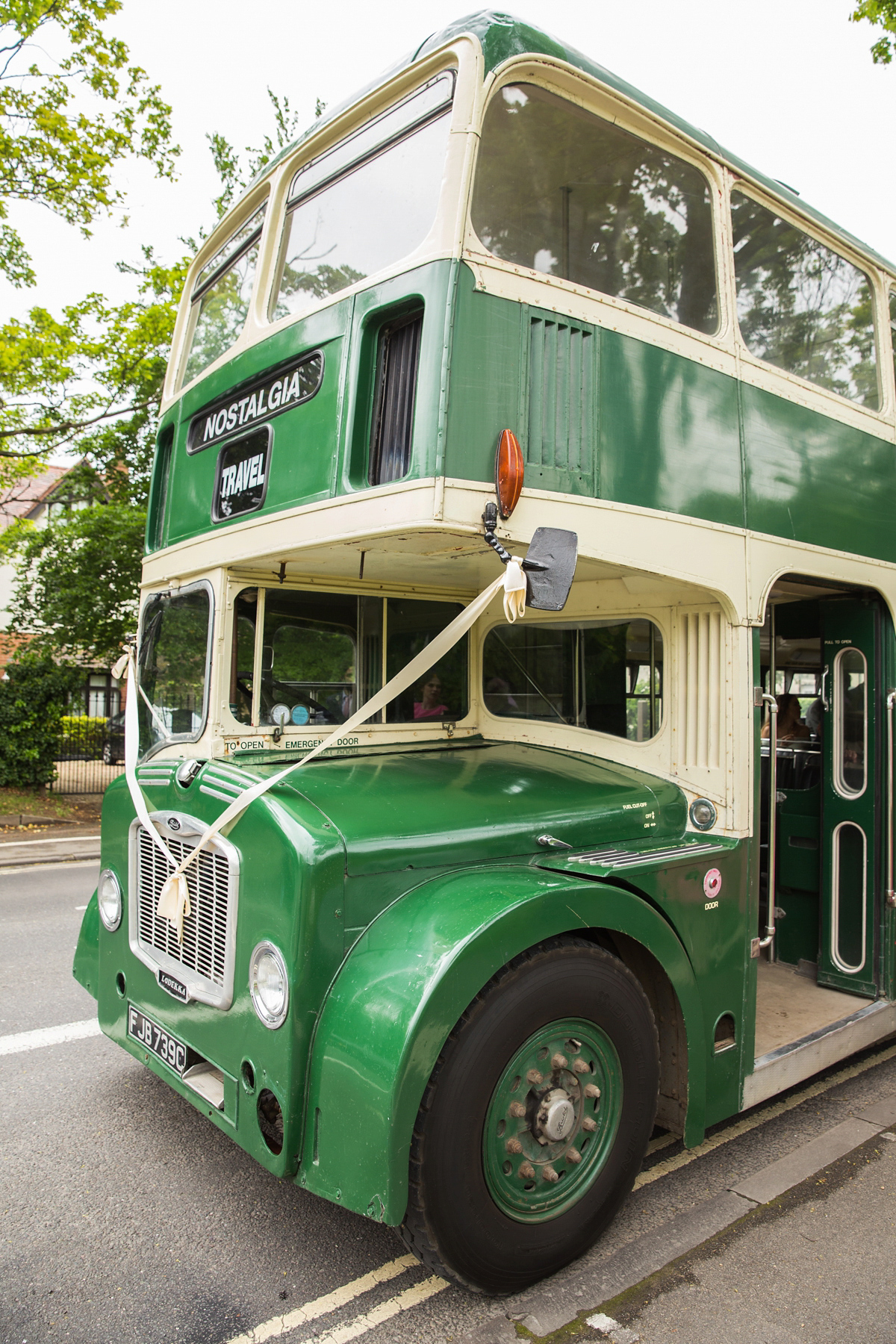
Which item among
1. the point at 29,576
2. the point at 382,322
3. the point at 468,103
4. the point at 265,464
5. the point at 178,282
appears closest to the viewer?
the point at 468,103

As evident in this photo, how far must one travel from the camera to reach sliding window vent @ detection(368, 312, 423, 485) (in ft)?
9.10

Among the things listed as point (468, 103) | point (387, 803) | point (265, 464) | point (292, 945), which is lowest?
point (292, 945)

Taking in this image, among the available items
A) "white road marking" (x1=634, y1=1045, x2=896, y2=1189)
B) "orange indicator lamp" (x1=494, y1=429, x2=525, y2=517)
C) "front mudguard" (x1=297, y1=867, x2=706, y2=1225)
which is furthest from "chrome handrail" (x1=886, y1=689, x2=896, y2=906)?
"orange indicator lamp" (x1=494, y1=429, x2=525, y2=517)

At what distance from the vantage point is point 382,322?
2.88 m

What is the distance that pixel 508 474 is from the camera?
2580 mm

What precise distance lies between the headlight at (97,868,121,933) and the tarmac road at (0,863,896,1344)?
2.99 ft

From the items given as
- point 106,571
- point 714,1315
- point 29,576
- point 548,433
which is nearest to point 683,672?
point 548,433

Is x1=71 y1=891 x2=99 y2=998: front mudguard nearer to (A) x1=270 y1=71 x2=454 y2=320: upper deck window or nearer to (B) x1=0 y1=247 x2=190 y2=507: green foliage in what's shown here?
(A) x1=270 y1=71 x2=454 y2=320: upper deck window

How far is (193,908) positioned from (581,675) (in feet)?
6.52

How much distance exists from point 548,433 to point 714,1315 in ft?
9.15

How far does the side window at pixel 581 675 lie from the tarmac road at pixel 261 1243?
184 centimetres

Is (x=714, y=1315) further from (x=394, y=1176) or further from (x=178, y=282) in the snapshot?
(x=178, y=282)

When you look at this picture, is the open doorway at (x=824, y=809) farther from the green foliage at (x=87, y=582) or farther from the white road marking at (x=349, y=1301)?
the green foliage at (x=87, y=582)

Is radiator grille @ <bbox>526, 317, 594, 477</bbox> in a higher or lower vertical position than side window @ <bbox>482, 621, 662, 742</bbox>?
higher
